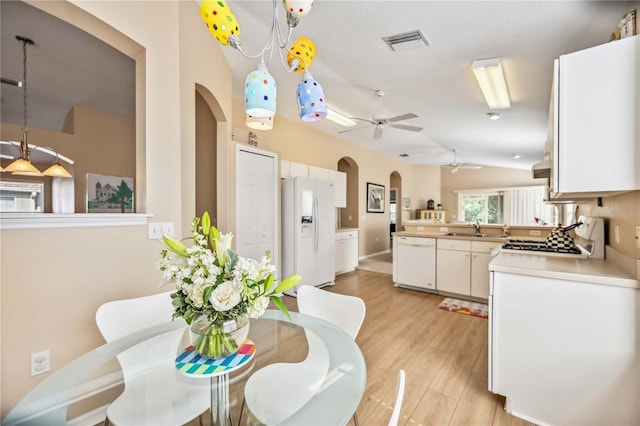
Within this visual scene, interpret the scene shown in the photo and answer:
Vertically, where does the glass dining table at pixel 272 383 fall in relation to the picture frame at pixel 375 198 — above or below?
below

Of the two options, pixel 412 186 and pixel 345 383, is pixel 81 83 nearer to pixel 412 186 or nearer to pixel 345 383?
pixel 345 383

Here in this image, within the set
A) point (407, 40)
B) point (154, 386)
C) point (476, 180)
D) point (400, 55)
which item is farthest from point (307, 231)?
point (476, 180)

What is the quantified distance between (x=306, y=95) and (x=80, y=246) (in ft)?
5.04

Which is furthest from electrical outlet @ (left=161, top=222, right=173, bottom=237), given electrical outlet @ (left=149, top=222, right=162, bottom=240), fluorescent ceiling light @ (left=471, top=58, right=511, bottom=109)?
fluorescent ceiling light @ (left=471, top=58, right=511, bottom=109)

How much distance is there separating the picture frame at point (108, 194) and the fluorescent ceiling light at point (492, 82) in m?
3.88

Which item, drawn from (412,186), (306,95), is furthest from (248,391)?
(412,186)

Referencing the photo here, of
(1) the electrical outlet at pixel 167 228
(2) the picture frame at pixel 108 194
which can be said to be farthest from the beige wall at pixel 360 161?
(1) the electrical outlet at pixel 167 228

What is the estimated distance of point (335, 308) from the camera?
161 cm

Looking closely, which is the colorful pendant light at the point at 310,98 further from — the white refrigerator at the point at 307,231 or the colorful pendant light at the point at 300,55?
the white refrigerator at the point at 307,231

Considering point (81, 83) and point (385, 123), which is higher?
point (81, 83)

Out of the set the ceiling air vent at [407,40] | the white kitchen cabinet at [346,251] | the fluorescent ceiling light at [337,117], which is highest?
the ceiling air vent at [407,40]

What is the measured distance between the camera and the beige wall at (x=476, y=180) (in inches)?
332

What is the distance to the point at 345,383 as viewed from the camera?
3.18 ft

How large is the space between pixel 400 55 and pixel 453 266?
278 cm
